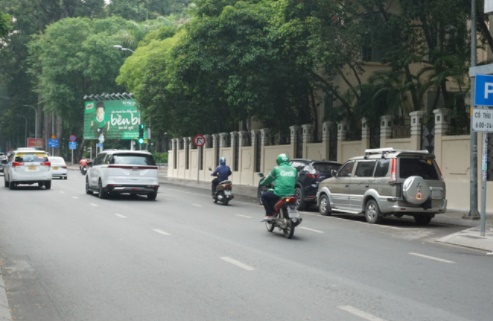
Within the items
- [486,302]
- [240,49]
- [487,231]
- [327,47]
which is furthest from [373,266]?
[240,49]

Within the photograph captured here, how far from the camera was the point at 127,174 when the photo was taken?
22.4 metres

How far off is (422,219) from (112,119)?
45.6m

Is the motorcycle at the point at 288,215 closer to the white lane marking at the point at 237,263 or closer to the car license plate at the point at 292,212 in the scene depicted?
the car license plate at the point at 292,212

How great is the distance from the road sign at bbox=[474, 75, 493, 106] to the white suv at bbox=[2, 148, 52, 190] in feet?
67.8

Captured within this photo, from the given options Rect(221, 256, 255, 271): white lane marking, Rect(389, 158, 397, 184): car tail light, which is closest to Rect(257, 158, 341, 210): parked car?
Rect(389, 158, 397, 184): car tail light

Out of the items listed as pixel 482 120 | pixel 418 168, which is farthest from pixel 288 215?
pixel 418 168

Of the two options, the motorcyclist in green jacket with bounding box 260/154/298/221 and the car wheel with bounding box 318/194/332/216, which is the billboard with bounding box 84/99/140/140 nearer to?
the car wheel with bounding box 318/194/332/216

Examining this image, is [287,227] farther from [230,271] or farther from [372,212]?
[372,212]

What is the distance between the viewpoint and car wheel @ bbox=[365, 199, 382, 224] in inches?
655

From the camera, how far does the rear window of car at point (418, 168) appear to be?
16.2 metres

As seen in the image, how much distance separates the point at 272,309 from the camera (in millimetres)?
6867

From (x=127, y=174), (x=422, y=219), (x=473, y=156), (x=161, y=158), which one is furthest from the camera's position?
(x=161, y=158)

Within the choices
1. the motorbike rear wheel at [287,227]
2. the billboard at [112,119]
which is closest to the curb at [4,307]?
the motorbike rear wheel at [287,227]

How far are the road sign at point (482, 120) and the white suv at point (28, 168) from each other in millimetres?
20597
